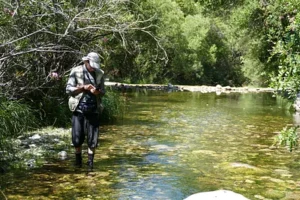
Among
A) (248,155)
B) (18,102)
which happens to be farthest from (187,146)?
(18,102)

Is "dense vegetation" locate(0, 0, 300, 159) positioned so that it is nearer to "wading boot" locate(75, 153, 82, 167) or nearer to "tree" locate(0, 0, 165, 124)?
"tree" locate(0, 0, 165, 124)

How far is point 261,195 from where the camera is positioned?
6402 millimetres

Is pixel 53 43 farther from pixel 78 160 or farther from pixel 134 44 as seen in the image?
pixel 134 44

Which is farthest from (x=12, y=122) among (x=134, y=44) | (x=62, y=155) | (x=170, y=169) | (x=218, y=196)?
(x=218, y=196)

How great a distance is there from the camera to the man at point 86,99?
745 centimetres

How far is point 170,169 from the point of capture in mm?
Answer: 7852

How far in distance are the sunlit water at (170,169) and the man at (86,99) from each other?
1.79ft

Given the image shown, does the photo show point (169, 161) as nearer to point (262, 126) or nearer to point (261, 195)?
point (261, 195)

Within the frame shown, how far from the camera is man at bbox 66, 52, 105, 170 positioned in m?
7.45

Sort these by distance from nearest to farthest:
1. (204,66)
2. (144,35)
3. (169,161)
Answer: (169,161)
(144,35)
(204,66)

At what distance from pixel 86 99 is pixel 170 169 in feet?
6.00

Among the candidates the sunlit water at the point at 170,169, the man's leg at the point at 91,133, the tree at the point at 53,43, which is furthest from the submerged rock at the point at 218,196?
the tree at the point at 53,43

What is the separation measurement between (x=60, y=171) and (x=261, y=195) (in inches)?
121

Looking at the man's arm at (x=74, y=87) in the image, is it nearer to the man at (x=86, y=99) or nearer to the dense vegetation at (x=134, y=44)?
the man at (x=86, y=99)
